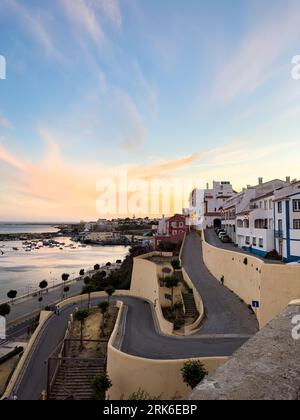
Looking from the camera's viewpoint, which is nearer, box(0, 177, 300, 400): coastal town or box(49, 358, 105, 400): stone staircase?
box(0, 177, 300, 400): coastal town

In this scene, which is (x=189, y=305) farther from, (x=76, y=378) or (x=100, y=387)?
(x=100, y=387)

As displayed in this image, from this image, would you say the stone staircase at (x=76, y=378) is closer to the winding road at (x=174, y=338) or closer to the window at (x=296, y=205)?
the winding road at (x=174, y=338)

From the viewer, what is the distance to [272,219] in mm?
23109

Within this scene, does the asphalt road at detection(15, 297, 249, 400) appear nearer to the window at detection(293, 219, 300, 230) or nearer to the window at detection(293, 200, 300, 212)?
the window at detection(293, 219, 300, 230)

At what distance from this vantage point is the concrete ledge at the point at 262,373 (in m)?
5.08

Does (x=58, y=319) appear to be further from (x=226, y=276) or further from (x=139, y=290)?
(x=226, y=276)

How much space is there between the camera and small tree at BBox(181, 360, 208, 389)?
30.8 feet

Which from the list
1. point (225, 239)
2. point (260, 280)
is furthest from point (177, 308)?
point (225, 239)

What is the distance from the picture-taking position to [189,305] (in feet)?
64.3

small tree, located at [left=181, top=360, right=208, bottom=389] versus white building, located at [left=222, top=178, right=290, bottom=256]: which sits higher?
white building, located at [left=222, top=178, right=290, bottom=256]

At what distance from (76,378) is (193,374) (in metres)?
7.10

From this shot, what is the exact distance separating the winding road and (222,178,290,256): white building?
4460 mm

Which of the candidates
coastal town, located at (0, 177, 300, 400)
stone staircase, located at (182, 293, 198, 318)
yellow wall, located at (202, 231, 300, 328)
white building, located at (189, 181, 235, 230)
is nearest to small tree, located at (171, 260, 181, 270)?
coastal town, located at (0, 177, 300, 400)
